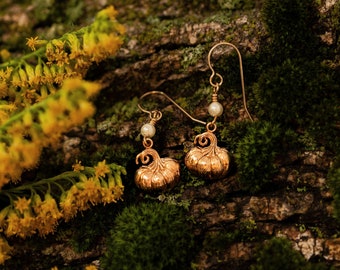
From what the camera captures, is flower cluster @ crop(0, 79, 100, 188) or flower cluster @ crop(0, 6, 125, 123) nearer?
flower cluster @ crop(0, 79, 100, 188)

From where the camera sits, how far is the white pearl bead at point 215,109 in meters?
3.62

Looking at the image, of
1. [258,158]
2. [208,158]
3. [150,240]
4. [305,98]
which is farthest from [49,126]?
[305,98]

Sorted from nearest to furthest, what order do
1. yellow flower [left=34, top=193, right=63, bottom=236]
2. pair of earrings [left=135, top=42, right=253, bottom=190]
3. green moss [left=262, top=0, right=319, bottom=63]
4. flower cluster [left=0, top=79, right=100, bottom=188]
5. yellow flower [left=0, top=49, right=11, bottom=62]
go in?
1. flower cluster [left=0, top=79, right=100, bottom=188]
2. yellow flower [left=34, top=193, right=63, bottom=236]
3. pair of earrings [left=135, top=42, right=253, bottom=190]
4. green moss [left=262, top=0, right=319, bottom=63]
5. yellow flower [left=0, top=49, right=11, bottom=62]

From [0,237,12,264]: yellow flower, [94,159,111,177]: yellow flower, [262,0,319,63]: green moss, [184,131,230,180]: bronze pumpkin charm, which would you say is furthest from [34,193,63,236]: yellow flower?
[262,0,319,63]: green moss

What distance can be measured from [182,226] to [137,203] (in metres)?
0.44

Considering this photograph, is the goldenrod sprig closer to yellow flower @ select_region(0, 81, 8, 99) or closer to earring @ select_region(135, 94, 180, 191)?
earring @ select_region(135, 94, 180, 191)

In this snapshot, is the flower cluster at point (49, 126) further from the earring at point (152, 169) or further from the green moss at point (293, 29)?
the green moss at point (293, 29)

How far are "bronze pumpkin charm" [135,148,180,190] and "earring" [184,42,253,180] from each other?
116 mm


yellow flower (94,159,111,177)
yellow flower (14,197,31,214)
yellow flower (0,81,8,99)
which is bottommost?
yellow flower (14,197,31,214)

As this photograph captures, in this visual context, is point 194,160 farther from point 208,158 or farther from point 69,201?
point 69,201

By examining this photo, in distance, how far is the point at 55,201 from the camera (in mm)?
3260

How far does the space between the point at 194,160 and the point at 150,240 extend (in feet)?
2.23

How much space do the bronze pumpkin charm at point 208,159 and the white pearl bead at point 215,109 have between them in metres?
0.14

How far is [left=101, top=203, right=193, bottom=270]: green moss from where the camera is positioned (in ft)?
10.2
